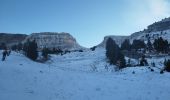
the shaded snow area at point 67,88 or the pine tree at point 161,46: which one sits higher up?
the pine tree at point 161,46

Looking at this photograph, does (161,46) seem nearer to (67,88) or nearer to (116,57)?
(116,57)

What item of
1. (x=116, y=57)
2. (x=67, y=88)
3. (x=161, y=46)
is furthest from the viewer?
(x=161, y=46)

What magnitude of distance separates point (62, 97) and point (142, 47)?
11919 centimetres

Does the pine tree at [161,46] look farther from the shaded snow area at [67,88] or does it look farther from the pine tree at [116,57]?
the shaded snow area at [67,88]

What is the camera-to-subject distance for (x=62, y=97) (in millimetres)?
21656

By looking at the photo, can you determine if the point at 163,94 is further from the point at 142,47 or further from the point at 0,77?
the point at 142,47

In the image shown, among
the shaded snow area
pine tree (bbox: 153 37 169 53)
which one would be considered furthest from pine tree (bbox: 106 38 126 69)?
the shaded snow area

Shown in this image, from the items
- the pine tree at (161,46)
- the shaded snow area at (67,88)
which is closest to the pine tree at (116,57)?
the pine tree at (161,46)

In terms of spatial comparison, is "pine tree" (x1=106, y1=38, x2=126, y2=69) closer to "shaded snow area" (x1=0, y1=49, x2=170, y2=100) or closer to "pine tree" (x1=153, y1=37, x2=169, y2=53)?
"pine tree" (x1=153, y1=37, x2=169, y2=53)

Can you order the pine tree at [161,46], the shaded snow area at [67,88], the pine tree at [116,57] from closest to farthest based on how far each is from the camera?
the shaded snow area at [67,88], the pine tree at [116,57], the pine tree at [161,46]

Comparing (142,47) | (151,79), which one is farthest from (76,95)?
(142,47)

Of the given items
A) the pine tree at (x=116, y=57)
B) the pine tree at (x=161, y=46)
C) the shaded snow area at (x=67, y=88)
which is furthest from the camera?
the pine tree at (x=161, y=46)

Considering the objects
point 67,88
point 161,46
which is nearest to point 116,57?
point 161,46

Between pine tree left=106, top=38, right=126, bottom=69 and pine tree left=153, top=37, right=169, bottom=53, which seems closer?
pine tree left=106, top=38, right=126, bottom=69
